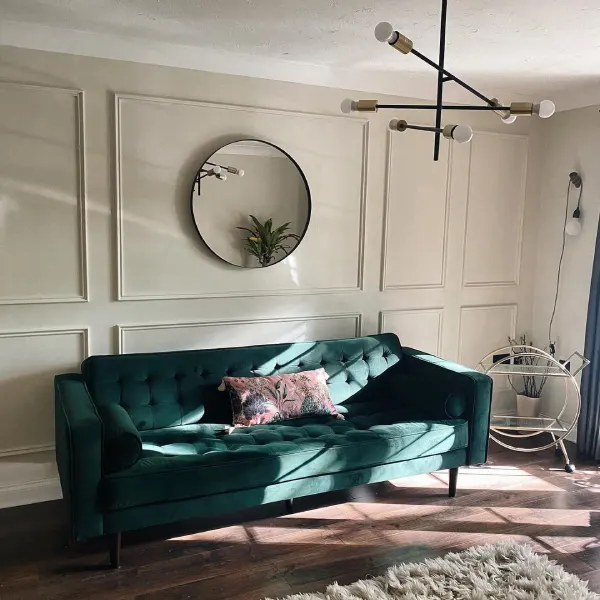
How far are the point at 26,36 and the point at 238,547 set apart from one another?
266 cm

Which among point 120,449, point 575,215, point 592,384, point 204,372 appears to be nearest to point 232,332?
point 204,372

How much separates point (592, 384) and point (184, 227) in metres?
2.76

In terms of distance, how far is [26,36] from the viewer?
3088 mm

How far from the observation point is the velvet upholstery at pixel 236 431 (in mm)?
2648

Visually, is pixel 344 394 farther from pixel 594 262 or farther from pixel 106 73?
pixel 106 73

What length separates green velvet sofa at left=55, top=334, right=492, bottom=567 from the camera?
8.69 ft

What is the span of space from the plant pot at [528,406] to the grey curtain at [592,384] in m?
0.38

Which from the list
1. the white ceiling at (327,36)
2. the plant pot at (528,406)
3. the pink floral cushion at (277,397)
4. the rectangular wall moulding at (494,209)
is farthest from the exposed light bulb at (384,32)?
the plant pot at (528,406)

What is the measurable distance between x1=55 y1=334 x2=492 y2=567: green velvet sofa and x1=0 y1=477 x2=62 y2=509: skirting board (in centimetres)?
31

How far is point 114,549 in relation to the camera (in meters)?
2.73

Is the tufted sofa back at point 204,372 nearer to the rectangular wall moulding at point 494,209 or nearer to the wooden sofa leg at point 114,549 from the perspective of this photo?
the wooden sofa leg at point 114,549

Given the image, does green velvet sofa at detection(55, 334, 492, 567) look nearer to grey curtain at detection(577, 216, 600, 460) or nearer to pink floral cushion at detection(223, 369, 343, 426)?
pink floral cushion at detection(223, 369, 343, 426)

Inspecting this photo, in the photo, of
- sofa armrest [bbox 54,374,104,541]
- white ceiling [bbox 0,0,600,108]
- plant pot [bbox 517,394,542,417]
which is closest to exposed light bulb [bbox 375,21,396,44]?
white ceiling [bbox 0,0,600,108]

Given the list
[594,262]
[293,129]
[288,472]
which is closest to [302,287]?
[293,129]
